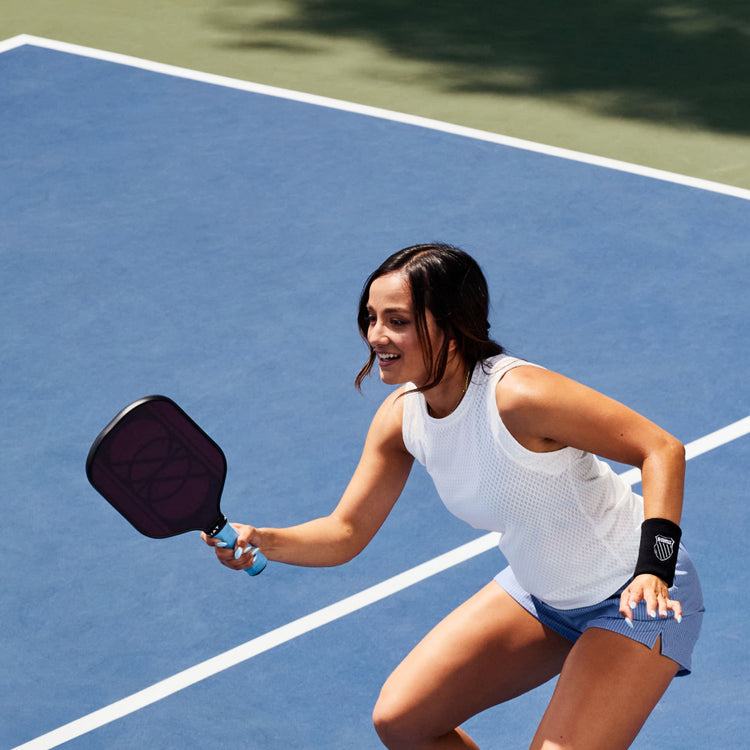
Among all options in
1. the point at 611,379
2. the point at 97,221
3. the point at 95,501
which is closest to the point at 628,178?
the point at 611,379

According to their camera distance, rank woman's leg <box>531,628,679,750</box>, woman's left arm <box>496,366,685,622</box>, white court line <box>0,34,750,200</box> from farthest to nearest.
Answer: white court line <box>0,34,750,200</box> < woman's leg <box>531,628,679,750</box> < woman's left arm <box>496,366,685,622</box>

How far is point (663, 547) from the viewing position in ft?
11.8

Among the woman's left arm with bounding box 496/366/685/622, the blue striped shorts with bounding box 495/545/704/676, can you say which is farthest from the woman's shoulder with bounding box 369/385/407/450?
the blue striped shorts with bounding box 495/545/704/676

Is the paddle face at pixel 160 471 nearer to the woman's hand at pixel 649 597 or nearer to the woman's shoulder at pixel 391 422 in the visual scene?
the woman's shoulder at pixel 391 422

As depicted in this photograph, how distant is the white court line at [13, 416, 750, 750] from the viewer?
16.9ft

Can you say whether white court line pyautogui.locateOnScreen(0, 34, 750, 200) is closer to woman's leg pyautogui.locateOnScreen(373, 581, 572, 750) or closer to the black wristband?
woman's leg pyautogui.locateOnScreen(373, 581, 572, 750)

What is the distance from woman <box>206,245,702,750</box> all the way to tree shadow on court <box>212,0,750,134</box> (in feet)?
22.3

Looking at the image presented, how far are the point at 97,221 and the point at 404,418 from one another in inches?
216

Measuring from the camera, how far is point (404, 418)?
4.20 m

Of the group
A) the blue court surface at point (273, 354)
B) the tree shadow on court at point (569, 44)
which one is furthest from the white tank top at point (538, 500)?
the tree shadow on court at point (569, 44)

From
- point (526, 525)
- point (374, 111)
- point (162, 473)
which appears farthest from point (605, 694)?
point (374, 111)

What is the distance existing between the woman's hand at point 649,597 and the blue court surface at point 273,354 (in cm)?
158

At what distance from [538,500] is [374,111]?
7204 millimetres

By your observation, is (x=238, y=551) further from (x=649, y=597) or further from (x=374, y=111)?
(x=374, y=111)
